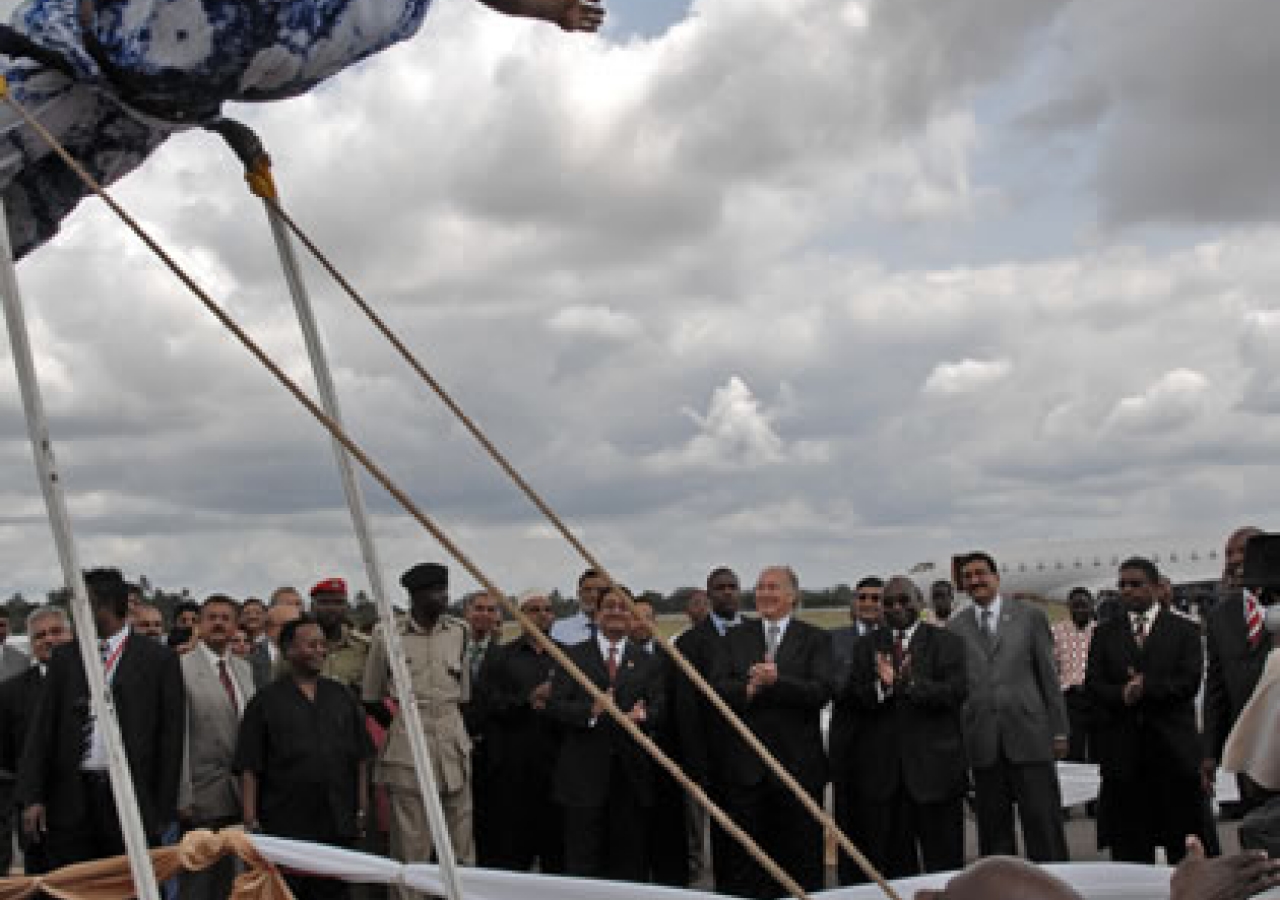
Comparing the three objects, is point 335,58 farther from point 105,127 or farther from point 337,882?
point 337,882

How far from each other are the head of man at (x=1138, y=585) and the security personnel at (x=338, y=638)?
4257mm

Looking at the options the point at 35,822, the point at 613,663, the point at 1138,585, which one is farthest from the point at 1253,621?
the point at 35,822

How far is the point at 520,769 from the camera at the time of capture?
9398mm

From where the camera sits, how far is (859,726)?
346 inches

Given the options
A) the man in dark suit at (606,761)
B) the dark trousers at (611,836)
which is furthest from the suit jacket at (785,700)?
the dark trousers at (611,836)

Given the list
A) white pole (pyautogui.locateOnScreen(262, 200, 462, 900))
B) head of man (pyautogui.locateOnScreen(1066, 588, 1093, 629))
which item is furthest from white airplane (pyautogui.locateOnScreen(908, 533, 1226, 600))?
white pole (pyautogui.locateOnScreen(262, 200, 462, 900))

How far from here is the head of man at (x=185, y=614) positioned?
11164mm

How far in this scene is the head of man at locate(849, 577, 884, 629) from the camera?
11.0 meters

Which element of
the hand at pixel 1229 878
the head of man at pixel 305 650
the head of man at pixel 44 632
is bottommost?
the hand at pixel 1229 878

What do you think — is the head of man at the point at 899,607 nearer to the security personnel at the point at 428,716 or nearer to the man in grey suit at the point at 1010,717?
the man in grey suit at the point at 1010,717

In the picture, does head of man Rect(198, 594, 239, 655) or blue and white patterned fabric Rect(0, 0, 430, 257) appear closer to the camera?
blue and white patterned fabric Rect(0, 0, 430, 257)

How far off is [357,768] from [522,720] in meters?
1.90

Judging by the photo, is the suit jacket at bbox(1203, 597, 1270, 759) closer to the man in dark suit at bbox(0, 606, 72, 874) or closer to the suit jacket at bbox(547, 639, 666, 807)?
the suit jacket at bbox(547, 639, 666, 807)

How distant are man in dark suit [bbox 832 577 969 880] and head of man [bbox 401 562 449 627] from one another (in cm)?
226
